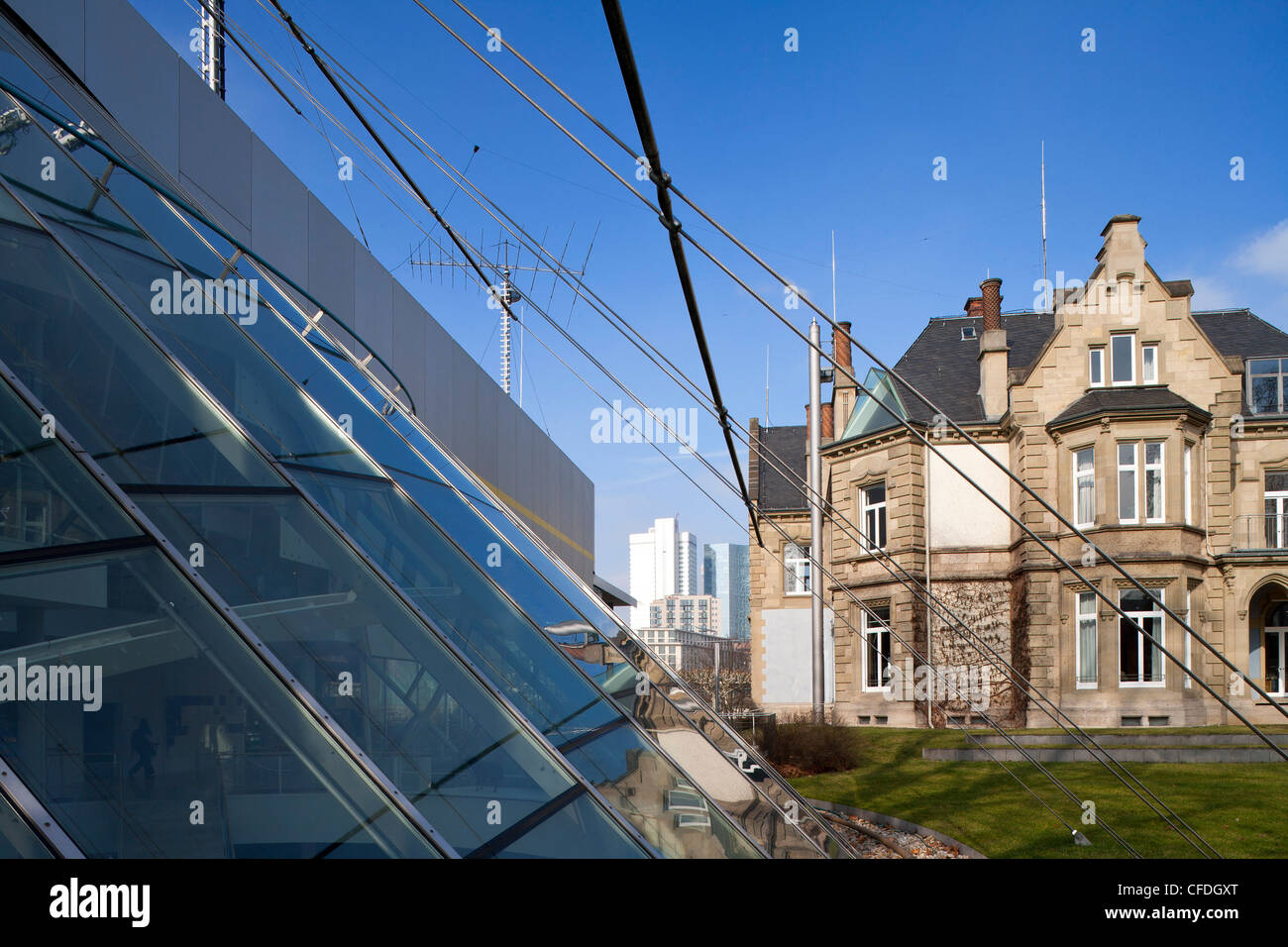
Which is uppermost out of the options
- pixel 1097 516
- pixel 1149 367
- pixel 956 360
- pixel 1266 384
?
pixel 956 360

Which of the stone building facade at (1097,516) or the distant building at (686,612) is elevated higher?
the stone building facade at (1097,516)

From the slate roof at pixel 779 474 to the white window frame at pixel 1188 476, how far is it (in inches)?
544

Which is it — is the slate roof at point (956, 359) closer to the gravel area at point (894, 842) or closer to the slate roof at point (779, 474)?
the slate roof at point (779, 474)

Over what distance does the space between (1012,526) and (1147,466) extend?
435cm

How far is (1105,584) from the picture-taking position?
2542 centimetres

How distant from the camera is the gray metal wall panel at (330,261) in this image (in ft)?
34.0

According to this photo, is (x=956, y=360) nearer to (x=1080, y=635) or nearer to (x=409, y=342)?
(x=1080, y=635)

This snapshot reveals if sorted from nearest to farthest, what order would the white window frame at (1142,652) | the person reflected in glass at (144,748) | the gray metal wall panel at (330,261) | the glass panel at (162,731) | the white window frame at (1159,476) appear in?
the glass panel at (162,731)
the person reflected in glass at (144,748)
the gray metal wall panel at (330,261)
the white window frame at (1142,652)
the white window frame at (1159,476)

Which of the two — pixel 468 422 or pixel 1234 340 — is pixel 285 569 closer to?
pixel 468 422

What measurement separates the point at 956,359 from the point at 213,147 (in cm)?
2951

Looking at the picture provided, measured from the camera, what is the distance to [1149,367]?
28.2m

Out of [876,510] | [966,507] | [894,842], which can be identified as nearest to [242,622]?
[894,842]

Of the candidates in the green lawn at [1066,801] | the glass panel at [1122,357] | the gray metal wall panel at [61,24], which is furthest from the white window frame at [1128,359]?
the gray metal wall panel at [61,24]
